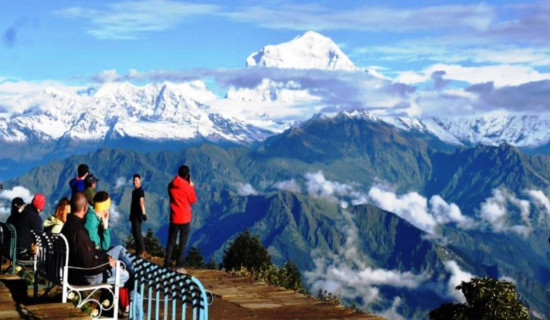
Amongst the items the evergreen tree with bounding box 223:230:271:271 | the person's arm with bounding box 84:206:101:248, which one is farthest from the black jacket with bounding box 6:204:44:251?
the evergreen tree with bounding box 223:230:271:271

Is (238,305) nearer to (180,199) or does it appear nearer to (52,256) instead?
(52,256)

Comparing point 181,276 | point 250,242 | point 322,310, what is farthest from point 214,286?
point 250,242

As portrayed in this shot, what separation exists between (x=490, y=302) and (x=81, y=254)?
15.2 m

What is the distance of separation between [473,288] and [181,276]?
16.0 meters

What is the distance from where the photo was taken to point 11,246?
1805 centimetres

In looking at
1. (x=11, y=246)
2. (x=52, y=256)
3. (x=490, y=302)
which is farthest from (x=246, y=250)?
(x=52, y=256)

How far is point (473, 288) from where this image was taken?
24188 mm

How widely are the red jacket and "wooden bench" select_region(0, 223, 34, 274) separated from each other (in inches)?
135

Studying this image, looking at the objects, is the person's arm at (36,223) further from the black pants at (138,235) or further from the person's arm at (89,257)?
the person's arm at (89,257)

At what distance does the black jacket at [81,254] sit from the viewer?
12.2 m

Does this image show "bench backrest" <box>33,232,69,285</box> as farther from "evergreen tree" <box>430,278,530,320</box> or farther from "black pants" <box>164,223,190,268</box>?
"evergreen tree" <box>430,278,530,320</box>

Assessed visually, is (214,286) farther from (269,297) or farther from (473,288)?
(473,288)

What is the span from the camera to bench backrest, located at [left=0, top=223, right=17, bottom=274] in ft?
58.2

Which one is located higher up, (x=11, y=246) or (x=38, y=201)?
(x=38, y=201)
